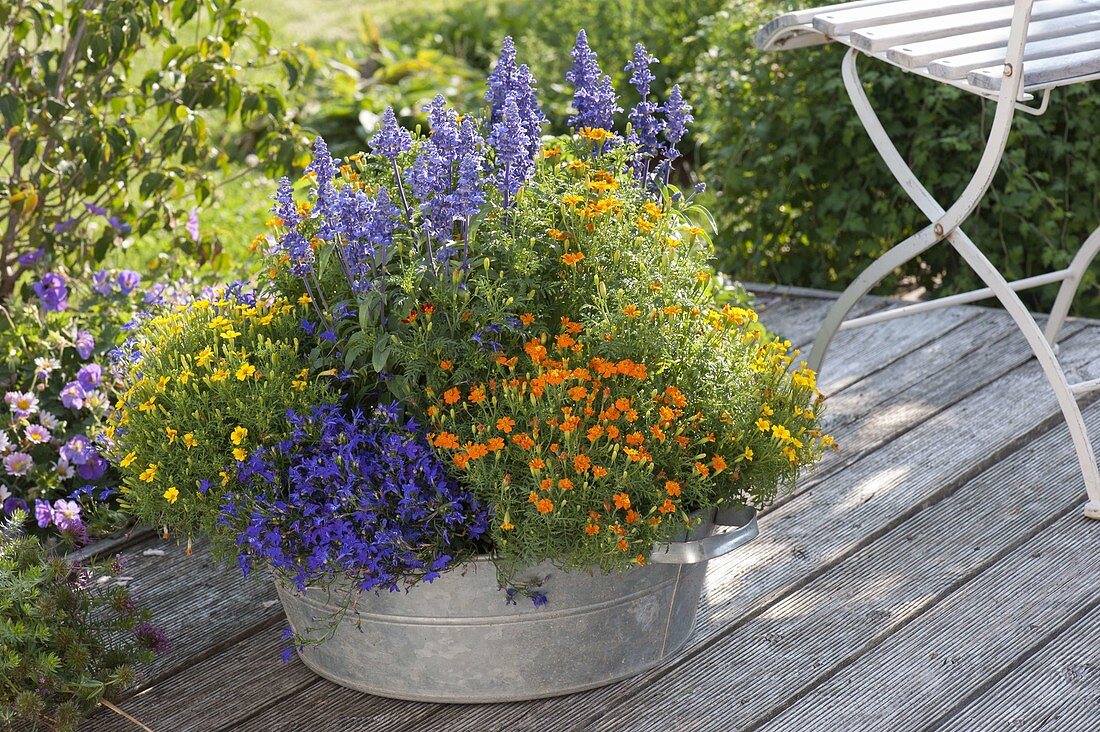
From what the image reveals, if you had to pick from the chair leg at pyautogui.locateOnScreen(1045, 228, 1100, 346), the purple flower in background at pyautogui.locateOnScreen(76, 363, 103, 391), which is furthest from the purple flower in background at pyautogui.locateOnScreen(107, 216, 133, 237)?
the chair leg at pyautogui.locateOnScreen(1045, 228, 1100, 346)

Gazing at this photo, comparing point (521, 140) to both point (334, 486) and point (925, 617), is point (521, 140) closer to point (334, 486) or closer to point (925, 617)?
point (334, 486)

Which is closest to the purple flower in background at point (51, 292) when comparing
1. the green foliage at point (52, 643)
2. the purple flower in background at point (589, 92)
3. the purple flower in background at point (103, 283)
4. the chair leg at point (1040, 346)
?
the purple flower in background at point (103, 283)

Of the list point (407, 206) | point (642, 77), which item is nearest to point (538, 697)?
point (407, 206)

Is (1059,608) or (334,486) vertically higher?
(334,486)

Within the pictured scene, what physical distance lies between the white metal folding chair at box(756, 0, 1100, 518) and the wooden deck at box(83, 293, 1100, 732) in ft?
0.82

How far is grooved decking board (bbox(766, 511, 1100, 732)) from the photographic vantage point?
6.11 feet

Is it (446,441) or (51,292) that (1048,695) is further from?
(51,292)

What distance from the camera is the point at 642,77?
2.09 m

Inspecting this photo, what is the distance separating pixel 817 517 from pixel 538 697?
30.7 inches

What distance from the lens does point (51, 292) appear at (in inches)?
111

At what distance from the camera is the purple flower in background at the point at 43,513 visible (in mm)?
2359

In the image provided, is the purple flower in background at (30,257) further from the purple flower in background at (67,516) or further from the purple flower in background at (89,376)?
the purple flower in background at (67,516)

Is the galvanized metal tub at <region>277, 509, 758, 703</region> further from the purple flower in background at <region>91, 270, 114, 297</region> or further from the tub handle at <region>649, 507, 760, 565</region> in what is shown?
the purple flower in background at <region>91, 270, 114, 297</region>

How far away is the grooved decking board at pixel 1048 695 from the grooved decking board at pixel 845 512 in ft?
1.33
